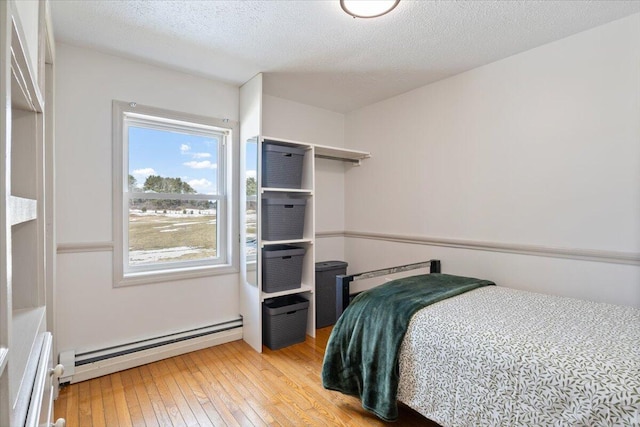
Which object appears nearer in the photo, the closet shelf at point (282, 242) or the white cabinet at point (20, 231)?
the white cabinet at point (20, 231)

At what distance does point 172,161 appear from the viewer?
2.73 metres

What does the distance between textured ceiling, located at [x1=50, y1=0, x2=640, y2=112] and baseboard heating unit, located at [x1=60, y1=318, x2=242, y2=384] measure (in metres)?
2.17

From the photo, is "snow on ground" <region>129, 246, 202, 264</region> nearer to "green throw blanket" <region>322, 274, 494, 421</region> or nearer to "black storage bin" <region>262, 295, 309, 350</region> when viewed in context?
"black storage bin" <region>262, 295, 309, 350</region>

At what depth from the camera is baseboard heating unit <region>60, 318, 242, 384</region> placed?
218 centimetres

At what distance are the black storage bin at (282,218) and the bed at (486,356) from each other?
88 cm

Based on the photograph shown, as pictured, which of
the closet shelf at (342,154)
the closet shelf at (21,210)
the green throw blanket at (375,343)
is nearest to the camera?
the closet shelf at (21,210)

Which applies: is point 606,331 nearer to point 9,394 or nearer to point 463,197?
point 463,197

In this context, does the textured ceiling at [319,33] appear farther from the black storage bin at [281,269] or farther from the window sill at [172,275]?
the window sill at [172,275]

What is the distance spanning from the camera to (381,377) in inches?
67.7

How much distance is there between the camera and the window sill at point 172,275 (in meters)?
2.45

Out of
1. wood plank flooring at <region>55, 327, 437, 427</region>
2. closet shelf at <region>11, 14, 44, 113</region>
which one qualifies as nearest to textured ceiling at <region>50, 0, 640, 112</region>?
closet shelf at <region>11, 14, 44, 113</region>

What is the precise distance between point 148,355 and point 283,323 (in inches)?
41.6

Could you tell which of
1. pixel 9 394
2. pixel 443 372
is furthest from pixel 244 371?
pixel 9 394

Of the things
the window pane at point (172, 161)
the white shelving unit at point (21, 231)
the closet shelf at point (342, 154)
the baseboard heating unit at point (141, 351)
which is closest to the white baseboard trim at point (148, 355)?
the baseboard heating unit at point (141, 351)
